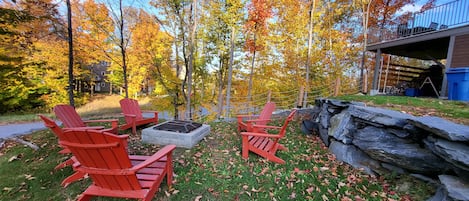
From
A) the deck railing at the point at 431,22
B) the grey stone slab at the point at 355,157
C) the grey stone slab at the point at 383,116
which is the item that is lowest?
the grey stone slab at the point at 355,157

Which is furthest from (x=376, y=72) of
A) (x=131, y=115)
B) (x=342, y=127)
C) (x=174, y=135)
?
(x=131, y=115)

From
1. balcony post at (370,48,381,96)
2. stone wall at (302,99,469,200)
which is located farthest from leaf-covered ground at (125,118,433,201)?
balcony post at (370,48,381,96)

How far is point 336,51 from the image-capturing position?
10.6m

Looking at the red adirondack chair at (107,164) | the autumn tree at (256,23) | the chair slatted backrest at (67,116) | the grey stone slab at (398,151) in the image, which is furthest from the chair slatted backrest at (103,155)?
the autumn tree at (256,23)

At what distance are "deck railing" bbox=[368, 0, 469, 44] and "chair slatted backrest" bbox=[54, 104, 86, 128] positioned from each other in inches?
405

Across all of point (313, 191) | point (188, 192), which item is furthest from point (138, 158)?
point (313, 191)

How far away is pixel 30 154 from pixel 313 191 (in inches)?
181

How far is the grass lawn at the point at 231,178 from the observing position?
2.37m

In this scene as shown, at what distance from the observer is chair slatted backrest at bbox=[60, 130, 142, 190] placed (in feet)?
5.17

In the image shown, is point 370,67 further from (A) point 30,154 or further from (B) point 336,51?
(A) point 30,154

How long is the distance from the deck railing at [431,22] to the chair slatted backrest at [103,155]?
361 inches

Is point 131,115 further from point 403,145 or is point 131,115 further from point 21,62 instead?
point 21,62

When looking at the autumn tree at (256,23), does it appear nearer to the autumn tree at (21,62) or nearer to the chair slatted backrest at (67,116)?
the chair slatted backrest at (67,116)

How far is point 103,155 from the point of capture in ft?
5.38
